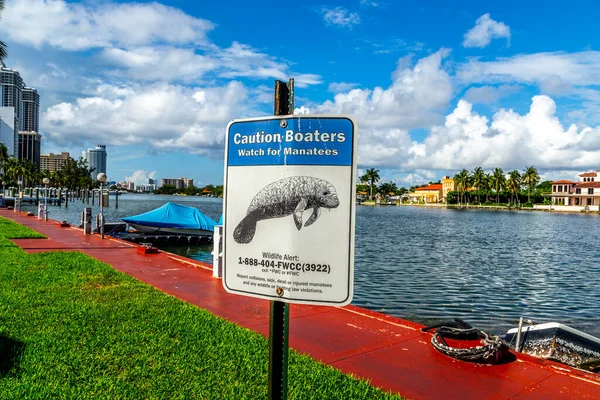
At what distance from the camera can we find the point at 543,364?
18.5 feet

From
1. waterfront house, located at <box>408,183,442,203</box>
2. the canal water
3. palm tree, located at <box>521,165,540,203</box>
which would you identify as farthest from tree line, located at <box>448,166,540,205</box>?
the canal water

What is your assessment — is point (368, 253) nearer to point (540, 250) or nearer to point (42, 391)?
point (540, 250)

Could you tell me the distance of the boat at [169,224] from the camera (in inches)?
1135

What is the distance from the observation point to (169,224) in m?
28.7

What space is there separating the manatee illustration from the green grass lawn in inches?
104

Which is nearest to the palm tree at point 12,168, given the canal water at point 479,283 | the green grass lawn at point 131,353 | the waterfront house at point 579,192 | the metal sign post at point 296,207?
the canal water at point 479,283

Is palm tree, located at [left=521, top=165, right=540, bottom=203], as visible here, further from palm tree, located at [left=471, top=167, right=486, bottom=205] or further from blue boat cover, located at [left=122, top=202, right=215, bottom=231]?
blue boat cover, located at [left=122, top=202, right=215, bottom=231]

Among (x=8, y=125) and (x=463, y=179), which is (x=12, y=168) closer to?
(x=8, y=125)

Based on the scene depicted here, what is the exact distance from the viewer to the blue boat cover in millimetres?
28844

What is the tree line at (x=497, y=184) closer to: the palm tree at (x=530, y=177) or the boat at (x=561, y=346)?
the palm tree at (x=530, y=177)

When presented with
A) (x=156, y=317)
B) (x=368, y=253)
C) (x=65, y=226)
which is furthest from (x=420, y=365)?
(x=65, y=226)

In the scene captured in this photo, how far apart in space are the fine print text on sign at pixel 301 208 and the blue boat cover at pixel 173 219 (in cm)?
2698

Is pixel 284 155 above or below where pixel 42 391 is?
above

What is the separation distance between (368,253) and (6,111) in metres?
172
